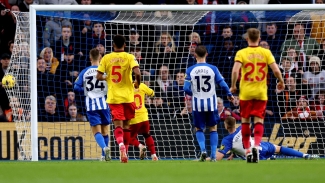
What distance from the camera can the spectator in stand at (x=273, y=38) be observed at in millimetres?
18625

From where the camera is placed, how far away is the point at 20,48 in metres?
17.1

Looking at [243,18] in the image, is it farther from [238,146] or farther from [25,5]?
[25,5]

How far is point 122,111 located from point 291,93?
5.30 meters

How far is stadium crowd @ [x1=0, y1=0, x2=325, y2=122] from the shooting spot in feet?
59.6

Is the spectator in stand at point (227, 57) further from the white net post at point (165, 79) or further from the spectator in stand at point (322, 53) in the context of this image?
the spectator in stand at point (322, 53)

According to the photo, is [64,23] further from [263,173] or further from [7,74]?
[263,173]

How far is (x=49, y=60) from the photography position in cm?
1822

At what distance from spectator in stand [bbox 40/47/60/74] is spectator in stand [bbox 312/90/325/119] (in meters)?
5.18

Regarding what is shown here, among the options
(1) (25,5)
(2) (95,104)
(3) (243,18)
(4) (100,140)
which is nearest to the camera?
(4) (100,140)

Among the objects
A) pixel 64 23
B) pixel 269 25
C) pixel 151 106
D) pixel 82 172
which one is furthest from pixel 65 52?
pixel 82 172

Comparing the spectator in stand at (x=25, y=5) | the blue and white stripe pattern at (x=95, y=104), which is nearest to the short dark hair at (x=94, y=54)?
the blue and white stripe pattern at (x=95, y=104)

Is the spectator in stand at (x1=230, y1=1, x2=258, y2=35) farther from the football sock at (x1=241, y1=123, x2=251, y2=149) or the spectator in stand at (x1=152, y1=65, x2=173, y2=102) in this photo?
the football sock at (x1=241, y1=123, x2=251, y2=149)

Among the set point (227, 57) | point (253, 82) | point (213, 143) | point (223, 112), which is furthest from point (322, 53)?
point (253, 82)

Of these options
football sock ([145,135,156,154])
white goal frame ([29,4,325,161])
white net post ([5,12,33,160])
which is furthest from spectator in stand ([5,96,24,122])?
football sock ([145,135,156,154])
